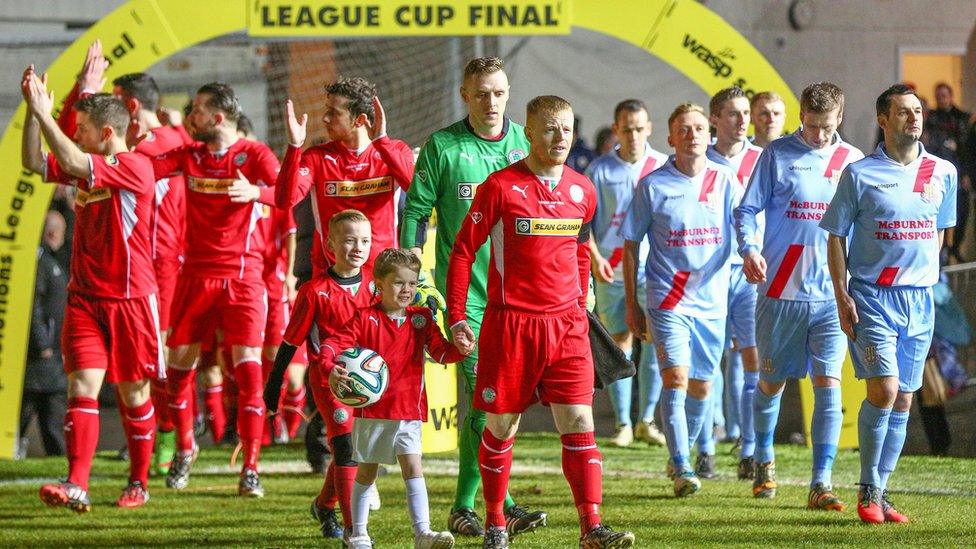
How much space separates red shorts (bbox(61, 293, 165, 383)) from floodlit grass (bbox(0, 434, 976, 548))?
0.81 m

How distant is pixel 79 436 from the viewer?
7.82 meters

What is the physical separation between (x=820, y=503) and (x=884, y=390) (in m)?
0.84

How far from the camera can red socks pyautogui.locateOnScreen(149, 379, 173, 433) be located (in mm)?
9258

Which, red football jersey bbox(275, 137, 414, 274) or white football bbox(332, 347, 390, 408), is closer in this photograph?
white football bbox(332, 347, 390, 408)

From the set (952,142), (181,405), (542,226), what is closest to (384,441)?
(542,226)

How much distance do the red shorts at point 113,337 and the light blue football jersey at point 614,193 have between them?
369 cm

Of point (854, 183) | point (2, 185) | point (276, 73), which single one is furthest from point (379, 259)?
point (276, 73)

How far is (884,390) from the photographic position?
22.8 feet

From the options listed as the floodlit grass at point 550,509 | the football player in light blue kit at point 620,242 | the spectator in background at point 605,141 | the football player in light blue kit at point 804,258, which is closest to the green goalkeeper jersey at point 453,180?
the floodlit grass at point 550,509

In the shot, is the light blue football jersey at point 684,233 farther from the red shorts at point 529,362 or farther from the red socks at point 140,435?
the red socks at point 140,435

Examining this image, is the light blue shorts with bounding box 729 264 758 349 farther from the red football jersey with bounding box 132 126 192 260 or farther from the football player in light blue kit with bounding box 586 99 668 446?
the red football jersey with bounding box 132 126 192 260

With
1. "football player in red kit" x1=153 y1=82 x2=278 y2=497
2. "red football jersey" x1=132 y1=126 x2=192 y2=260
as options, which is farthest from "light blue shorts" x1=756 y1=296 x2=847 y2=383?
"red football jersey" x1=132 y1=126 x2=192 y2=260

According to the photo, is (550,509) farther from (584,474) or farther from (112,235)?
(112,235)

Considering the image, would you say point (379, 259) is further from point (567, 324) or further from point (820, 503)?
point (820, 503)
